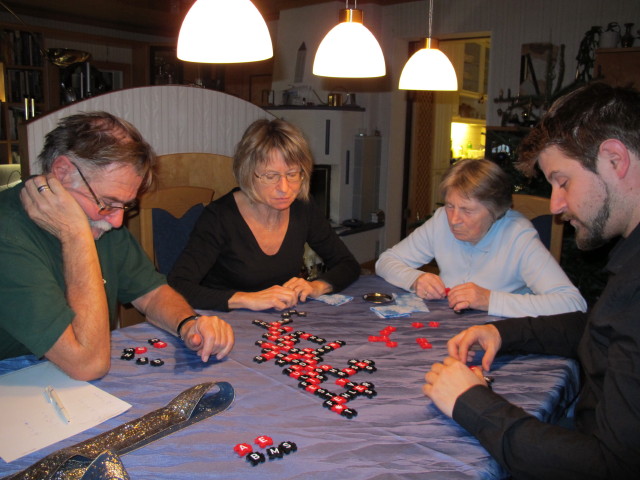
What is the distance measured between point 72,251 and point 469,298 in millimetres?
1338

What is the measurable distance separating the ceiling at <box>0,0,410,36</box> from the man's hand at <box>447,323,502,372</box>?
15.7 ft

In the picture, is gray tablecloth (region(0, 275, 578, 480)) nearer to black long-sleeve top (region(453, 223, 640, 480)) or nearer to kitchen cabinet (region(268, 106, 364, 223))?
black long-sleeve top (region(453, 223, 640, 480))

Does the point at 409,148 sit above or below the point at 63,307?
above

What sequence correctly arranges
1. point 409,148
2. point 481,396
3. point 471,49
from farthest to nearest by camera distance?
point 471,49
point 409,148
point 481,396

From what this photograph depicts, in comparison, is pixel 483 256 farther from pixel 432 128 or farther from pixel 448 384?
pixel 432 128

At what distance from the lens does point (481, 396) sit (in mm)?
1271

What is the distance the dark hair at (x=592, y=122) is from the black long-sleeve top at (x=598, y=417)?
0.22 meters

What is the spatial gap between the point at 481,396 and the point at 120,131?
1271 millimetres

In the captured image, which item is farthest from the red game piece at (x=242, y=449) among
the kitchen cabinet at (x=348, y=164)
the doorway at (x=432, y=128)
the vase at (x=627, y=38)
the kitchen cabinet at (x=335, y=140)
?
the doorway at (x=432, y=128)

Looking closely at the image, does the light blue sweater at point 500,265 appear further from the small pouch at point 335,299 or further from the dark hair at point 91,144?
the dark hair at point 91,144

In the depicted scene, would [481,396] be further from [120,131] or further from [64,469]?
[120,131]

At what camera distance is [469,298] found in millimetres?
2008

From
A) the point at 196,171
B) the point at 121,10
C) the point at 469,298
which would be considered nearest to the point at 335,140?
the point at 196,171

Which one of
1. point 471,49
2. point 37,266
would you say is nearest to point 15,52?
point 471,49
